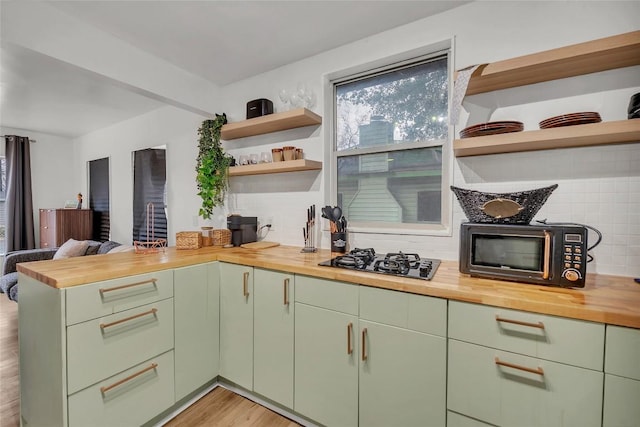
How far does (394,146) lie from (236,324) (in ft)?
5.44

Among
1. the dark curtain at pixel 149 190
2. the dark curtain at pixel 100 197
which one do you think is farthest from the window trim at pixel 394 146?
the dark curtain at pixel 100 197

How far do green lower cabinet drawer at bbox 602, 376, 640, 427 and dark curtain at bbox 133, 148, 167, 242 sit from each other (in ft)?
12.5

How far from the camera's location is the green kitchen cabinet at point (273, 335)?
1667mm

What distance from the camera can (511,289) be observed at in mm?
1187

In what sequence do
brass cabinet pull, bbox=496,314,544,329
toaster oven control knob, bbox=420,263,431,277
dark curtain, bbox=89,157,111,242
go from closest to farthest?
brass cabinet pull, bbox=496,314,544,329 < toaster oven control knob, bbox=420,263,431,277 < dark curtain, bbox=89,157,111,242

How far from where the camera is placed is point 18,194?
4.46m

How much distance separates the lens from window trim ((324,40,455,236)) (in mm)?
1838

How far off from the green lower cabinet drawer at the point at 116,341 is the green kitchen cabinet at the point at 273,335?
1.70 ft

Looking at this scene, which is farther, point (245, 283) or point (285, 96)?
point (285, 96)

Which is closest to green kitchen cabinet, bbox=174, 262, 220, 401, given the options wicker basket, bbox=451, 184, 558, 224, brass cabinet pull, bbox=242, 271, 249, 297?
brass cabinet pull, bbox=242, 271, 249, 297

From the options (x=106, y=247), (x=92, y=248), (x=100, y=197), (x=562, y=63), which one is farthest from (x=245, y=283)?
(x=100, y=197)

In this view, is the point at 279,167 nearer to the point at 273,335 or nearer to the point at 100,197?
the point at 273,335

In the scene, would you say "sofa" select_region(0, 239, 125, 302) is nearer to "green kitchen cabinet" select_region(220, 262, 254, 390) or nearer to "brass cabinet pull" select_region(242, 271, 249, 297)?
"green kitchen cabinet" select_region(220, 262, 254, 390)

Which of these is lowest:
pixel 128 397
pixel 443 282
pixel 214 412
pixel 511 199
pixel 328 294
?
pixel 214 412
